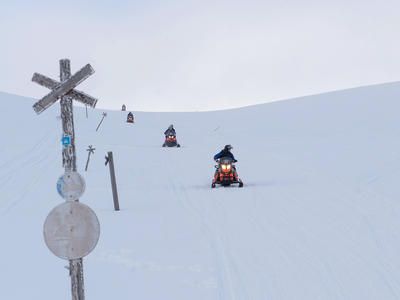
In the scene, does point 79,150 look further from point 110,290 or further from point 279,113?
point 279,113

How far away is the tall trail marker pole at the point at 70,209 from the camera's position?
17.6ft

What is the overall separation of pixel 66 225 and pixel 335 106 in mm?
41945

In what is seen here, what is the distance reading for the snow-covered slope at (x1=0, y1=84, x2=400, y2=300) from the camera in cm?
797

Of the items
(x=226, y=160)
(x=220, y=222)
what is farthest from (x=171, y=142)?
(x=220, y=222)

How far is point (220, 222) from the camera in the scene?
11.8m

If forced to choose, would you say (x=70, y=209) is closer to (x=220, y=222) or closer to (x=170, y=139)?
(x=220, y=222)

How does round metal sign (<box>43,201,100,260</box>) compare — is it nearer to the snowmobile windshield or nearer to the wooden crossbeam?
the wooden crossbeam

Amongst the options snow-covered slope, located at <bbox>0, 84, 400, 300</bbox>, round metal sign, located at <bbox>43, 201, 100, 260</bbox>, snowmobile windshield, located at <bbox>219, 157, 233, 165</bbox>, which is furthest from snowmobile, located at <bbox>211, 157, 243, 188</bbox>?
round metal sign, located at <bbox>43, 201, 100, 260</bbox>

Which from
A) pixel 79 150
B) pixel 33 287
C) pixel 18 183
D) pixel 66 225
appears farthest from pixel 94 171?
pixel 66 225

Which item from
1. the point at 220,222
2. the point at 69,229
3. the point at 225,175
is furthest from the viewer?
the point at 225,175

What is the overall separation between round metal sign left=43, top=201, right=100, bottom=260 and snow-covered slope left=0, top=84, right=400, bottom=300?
98.3 inches

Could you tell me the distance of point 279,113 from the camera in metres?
46.8

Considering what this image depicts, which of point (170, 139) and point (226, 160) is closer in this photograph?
point (226, 160)

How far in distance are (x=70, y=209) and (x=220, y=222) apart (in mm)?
6705
